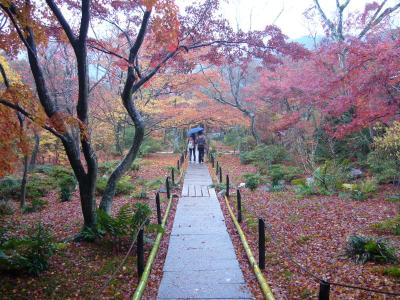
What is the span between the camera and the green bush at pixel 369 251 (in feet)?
19.2

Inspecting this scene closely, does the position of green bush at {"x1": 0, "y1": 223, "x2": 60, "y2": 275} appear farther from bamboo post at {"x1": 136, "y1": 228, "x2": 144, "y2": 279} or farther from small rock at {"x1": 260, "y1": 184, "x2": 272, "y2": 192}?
small rock at {"x1": 260, "y1": 184, "x2": 272, "y2": 192}

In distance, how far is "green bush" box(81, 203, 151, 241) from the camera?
698cm

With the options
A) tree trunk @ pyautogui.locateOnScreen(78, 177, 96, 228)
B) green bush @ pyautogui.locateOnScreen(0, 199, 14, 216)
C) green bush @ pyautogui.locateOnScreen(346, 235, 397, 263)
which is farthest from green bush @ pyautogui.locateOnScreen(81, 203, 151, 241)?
A: green bush @ pyautogui.locateOnScreen(0, 199, 14, 216)

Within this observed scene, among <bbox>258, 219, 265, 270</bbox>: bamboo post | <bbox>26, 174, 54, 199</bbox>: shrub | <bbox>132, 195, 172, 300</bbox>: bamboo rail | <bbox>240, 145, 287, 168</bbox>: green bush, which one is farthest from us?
<bbox>240, 145, 287, 168</bbox>: green bush

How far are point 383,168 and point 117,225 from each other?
1069cm

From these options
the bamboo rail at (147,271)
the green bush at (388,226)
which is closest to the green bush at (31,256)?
the bamboo rail at (147,271)

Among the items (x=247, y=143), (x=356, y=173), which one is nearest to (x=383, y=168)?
(x=356, y=173)

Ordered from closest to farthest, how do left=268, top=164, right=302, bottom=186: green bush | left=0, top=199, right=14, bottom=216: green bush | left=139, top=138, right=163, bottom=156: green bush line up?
left=0, top=199, right=14, bottom=216: green bush
left=268, top=164, right=302, bottom=186: green bush
left=139, top=138, right=163, bottom=156: green bush

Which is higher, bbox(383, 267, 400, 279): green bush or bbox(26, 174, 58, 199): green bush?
bbox(26, 174, 58, 199): green bush

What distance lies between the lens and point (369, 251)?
596 centimetres

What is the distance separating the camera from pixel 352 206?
10.2 meters

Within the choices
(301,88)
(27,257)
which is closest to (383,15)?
(301,88)

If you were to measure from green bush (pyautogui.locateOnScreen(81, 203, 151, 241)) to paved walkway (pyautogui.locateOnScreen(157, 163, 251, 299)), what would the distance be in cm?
90

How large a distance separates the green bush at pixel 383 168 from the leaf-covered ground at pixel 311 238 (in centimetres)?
53
